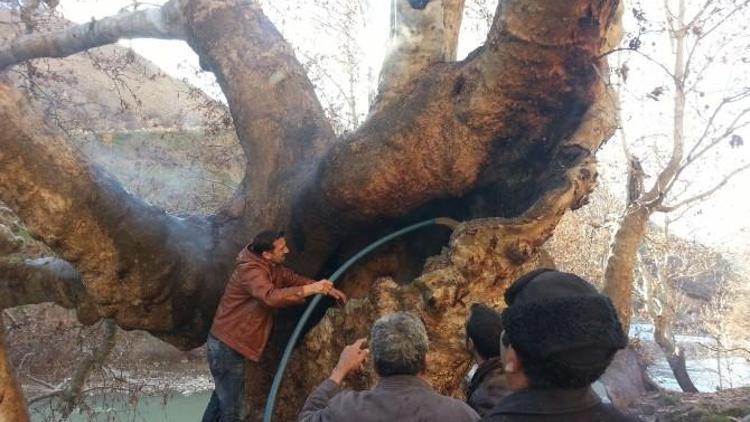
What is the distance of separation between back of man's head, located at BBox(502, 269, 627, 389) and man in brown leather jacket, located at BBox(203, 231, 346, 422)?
253cm

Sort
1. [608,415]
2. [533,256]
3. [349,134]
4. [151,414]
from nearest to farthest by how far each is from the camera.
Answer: [608,415] < [533,256] < [349,134] < [151,414]

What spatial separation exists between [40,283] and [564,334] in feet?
16.3

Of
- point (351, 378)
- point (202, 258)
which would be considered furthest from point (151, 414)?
point (351, 378)

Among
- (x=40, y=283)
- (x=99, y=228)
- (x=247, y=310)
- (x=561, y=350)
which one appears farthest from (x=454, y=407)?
(x=40, y=283)

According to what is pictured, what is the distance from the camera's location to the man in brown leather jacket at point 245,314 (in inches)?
158

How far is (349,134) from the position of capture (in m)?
4.36

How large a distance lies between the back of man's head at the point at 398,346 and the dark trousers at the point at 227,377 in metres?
2.20

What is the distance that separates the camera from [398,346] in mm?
2230

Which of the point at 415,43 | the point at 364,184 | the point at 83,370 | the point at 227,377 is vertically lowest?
the point at 83,370

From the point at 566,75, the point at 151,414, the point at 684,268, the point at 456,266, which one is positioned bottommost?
the point at 151,414

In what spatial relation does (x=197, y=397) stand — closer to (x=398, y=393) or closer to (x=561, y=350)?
(x=398, y=393)

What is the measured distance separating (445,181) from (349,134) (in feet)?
2.44

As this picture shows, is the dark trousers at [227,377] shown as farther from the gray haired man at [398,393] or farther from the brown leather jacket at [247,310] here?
the gray haired man at [398,393]

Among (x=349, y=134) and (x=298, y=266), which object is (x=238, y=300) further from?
(x=349, y=134)
